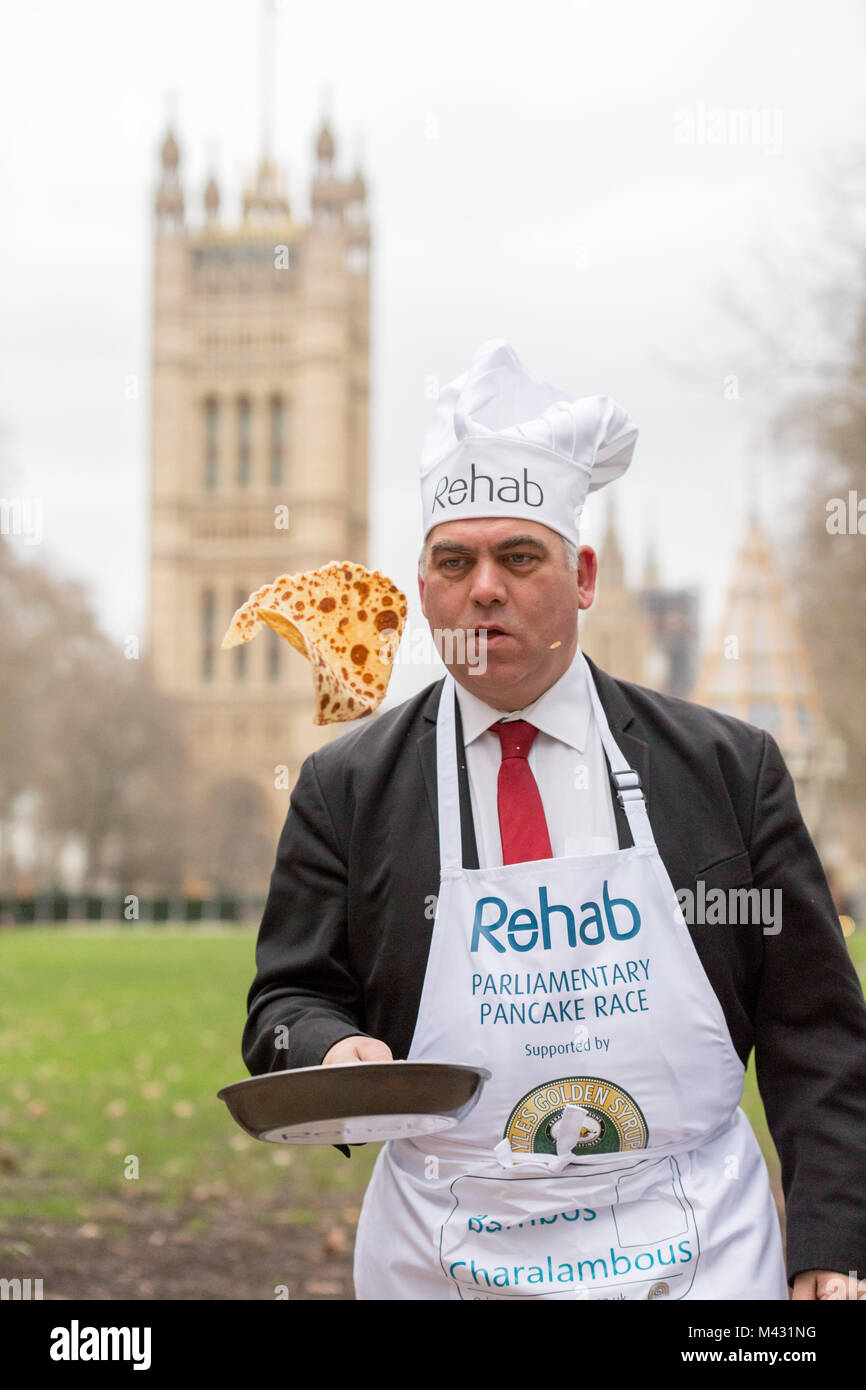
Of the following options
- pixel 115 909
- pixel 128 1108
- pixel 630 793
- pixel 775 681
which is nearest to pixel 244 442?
pixel 115 909

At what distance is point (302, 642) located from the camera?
319 cm

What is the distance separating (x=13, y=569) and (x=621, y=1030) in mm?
32633

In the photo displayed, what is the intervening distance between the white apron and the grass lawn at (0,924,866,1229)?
15.6 ft

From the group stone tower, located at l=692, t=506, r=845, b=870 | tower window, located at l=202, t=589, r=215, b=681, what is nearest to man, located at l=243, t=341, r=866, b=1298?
stone tower, located at l=692, t=506, r=845, b=870

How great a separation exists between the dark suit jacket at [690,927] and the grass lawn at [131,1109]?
4.65 metres

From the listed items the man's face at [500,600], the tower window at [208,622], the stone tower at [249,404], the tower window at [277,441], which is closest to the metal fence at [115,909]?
the stone tower at [249,404]

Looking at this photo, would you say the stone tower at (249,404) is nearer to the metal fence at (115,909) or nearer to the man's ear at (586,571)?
the metal fence at (115,909)

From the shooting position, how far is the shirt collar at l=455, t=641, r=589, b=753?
3.08m

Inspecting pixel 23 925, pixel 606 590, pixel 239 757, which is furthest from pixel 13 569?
pixel 239 757

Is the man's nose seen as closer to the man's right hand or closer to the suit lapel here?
the suit lapel

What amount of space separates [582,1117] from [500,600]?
860mm

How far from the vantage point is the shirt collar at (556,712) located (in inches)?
121

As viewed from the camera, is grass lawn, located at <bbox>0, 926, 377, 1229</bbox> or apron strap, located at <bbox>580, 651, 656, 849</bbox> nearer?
apron strap, located at <bbox>580, 651, 656, 849</bbox>
